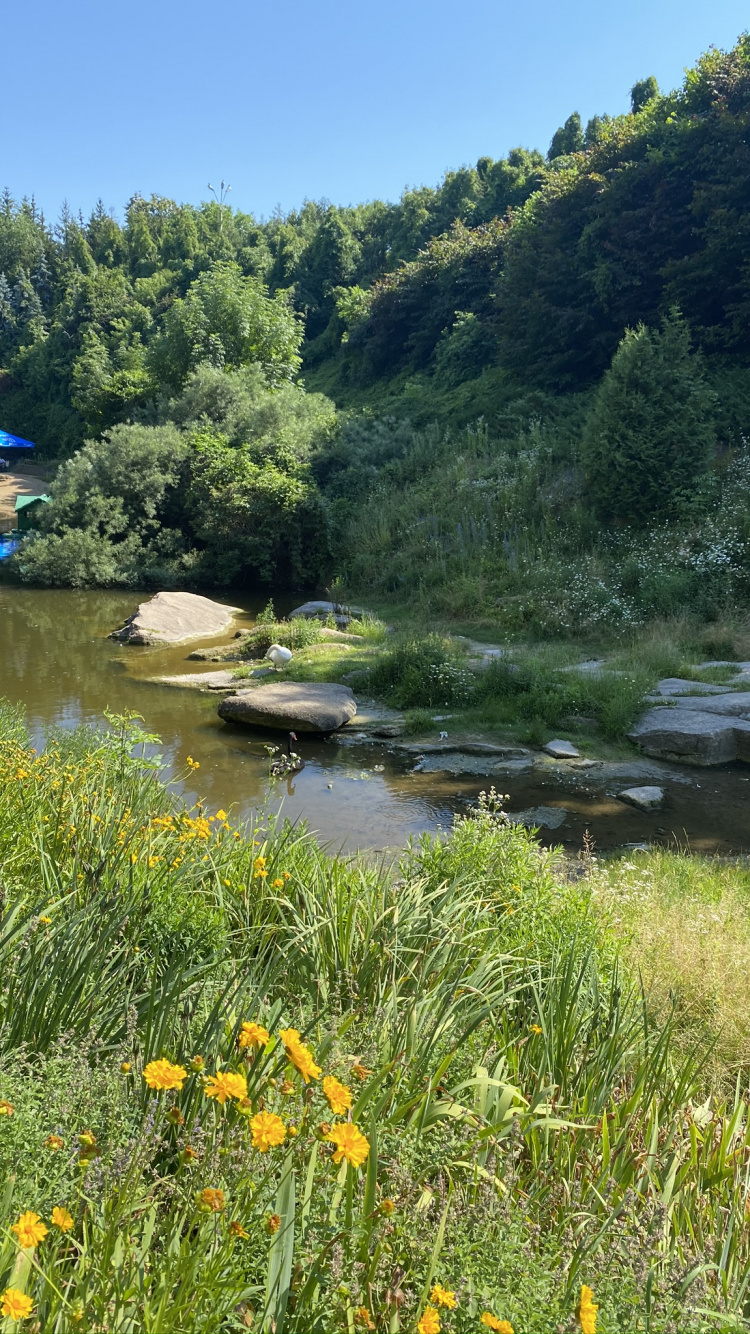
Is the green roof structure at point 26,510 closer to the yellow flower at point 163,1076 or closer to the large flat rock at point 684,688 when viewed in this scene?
the large flat rock at point 684,688

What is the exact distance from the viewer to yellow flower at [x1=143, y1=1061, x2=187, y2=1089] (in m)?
1.63

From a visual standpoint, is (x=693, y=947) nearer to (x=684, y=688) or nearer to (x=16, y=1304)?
(x=16, y=1304)

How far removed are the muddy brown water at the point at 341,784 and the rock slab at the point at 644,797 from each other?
0.09 m

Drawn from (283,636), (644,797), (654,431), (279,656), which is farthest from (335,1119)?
(654,431)

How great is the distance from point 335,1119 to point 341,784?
20.5 feet

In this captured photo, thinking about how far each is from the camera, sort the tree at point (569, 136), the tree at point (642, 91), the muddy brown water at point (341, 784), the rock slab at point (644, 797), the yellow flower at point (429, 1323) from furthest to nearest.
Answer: the tree at point (569, 136) → the tree at point (642, 91) → the rock slab at point (644, 797) → the muddy brown water at point (341, 784) → the yellow flower at point (429, 1323)

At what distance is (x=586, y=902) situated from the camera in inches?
150

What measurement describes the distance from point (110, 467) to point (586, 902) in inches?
671

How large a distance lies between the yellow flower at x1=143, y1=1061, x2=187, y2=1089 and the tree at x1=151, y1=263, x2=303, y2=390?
23.5m

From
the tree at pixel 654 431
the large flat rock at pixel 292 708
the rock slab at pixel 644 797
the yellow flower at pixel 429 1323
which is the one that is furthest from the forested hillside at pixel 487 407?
the yellow flower at pixel 429 1323

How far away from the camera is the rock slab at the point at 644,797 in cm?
754

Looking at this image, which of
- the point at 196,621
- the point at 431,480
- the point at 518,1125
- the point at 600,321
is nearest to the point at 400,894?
the point at 518,1125

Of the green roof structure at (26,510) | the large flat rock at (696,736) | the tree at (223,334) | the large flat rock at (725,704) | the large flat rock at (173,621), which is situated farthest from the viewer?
the tree at (223,334)

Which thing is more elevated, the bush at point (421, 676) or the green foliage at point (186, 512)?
the green foliage at point (186, 512)
